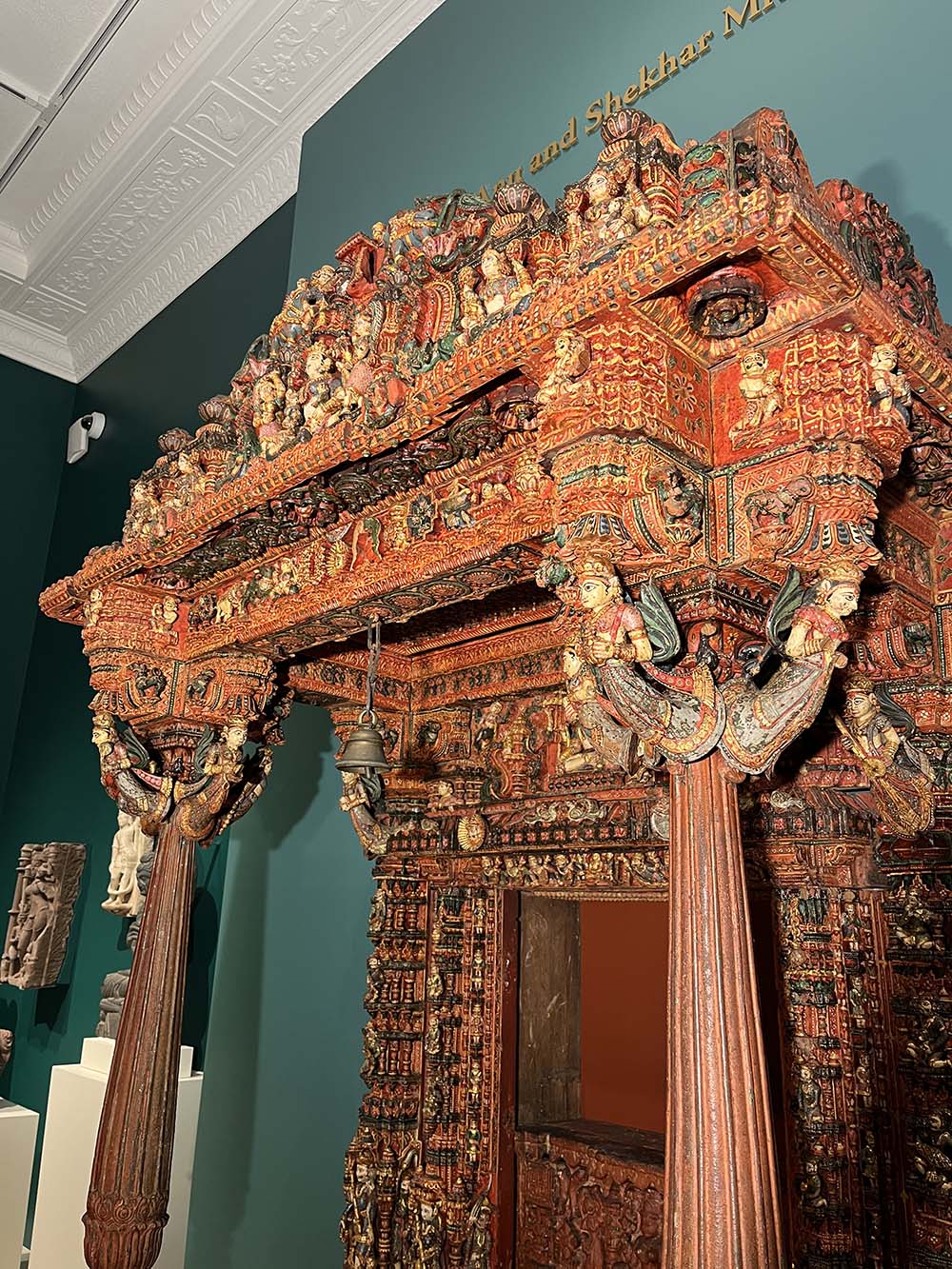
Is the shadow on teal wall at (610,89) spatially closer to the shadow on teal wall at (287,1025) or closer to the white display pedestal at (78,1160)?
the shadow on teal wall at (287,1025)

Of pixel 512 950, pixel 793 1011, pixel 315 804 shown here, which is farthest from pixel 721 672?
pixel 315 804

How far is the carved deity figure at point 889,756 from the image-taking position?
2.59 metres

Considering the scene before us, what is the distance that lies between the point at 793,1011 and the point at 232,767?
2.33 metres

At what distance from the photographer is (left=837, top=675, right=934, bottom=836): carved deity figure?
2.59m

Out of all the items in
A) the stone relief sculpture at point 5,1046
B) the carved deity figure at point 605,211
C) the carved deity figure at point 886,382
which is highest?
the carved deity figure at point 605,211

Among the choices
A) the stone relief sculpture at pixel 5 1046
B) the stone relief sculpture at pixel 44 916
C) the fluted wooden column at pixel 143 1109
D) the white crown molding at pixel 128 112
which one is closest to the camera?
the fluted wooden column at pixel 143 1109

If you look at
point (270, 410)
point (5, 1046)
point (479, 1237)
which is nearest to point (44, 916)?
point (5, 1046)

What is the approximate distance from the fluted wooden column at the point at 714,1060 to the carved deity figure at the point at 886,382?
815 mm

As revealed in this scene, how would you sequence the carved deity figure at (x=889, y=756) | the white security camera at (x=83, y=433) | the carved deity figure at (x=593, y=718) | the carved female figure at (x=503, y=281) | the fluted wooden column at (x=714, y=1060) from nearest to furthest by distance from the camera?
the fluted wooden column at (x=714, y=1060)
the carved deity figure at (x=593, y=718)
the carved female figure at (x=503, y=281)
the carved deity figure at (x=889, y=756)
the white security camera at (x=83, y=433)

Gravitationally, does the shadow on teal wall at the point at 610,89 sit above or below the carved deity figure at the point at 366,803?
above

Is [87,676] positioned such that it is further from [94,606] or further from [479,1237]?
[479,1237]

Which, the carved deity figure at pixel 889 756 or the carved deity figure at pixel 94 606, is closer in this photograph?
the carved deity figure at pixel 889 756

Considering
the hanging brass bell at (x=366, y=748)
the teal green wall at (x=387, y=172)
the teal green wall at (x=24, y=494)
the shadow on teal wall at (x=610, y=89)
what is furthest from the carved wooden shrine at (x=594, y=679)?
the teal green wall at (x=24, y=494)

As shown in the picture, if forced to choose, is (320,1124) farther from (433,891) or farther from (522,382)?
(522,382)
